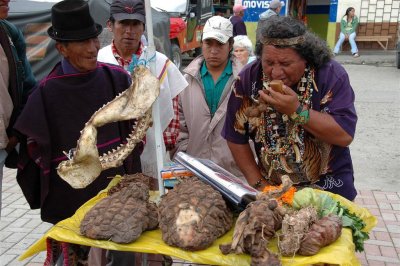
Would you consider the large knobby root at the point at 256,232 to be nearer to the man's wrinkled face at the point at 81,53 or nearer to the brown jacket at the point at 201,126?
the man's wrinkled face at the point at 81,53

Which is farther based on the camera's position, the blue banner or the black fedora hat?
the blue banner

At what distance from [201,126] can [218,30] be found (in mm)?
652

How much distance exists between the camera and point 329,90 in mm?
2133

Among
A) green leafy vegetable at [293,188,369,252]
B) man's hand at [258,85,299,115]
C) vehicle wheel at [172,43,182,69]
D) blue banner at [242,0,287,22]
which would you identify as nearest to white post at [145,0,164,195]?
man's hand at [258,85,299,115]

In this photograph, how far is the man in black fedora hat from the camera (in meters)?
2.20

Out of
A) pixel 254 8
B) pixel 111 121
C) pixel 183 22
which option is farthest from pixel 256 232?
pixel 254 8

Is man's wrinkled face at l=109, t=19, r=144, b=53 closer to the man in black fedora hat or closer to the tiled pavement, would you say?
the man in black fedora hat

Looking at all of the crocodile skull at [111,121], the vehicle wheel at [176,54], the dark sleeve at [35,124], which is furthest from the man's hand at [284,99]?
the vehicle wheel at [176,54]

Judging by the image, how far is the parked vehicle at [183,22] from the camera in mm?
10508

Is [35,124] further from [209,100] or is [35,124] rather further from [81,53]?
[209,100]

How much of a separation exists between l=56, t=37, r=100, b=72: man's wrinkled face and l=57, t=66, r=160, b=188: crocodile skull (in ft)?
1.35

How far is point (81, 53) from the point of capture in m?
2.23

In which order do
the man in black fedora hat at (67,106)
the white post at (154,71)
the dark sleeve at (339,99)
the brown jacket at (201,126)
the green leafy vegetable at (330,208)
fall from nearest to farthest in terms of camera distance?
1. the green leafy vegetable at (330,208)
2. the white post at (154,71)
3. the dark sleeve at (339,99)
4. the man in black fedora hat at (67,106)
5. the brown jacket at (201,126)

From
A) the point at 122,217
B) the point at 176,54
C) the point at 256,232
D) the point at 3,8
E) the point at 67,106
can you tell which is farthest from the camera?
the point at 176,54
